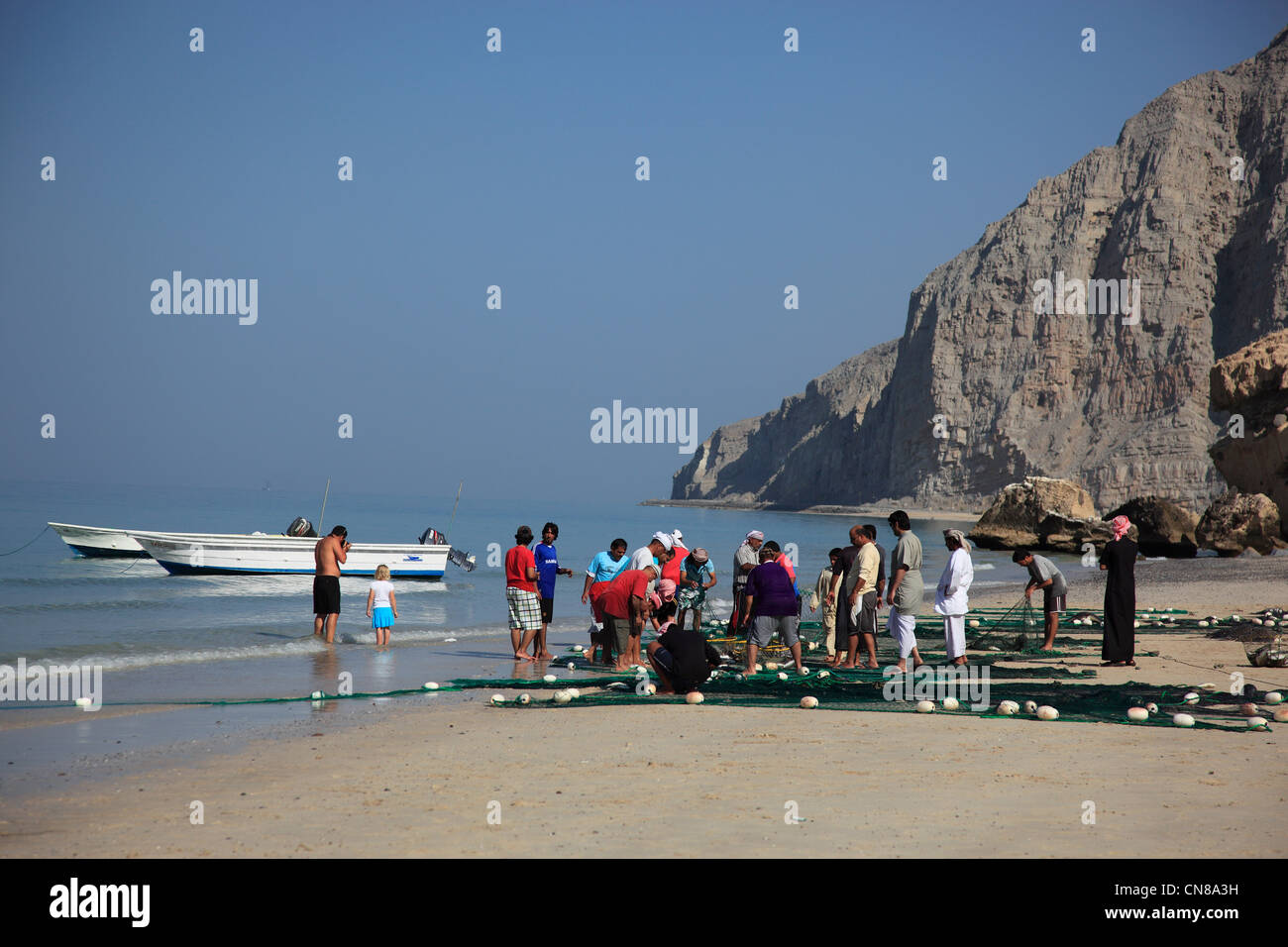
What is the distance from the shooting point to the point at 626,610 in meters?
13.1

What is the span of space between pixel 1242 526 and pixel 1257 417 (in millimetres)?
5364

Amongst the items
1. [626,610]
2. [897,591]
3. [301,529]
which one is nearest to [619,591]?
[626,610]

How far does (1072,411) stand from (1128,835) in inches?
3875

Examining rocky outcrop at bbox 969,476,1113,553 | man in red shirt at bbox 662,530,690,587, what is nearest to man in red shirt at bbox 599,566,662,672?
man in red shirt at bbox 662,530,690,587

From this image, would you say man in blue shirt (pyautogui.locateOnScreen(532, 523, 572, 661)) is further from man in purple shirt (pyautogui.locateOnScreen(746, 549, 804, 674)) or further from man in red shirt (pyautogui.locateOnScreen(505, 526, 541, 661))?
man in purple shirt (pyautogui.locateOnScreen(746, 549, 804, 674))

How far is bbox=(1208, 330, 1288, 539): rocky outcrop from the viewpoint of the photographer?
126ft

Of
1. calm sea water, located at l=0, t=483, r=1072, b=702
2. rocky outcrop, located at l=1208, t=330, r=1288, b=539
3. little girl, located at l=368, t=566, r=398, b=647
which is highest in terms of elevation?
rocky outcrop, located at l=1208, t=330, r=1288, b=539

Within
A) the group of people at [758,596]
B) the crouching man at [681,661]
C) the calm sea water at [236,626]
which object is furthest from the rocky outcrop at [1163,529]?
the crouching man at [681,661]

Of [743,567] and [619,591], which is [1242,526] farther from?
[619,591]

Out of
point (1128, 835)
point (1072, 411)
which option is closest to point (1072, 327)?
point (1072, 411)

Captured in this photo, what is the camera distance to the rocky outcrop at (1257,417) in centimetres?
3847

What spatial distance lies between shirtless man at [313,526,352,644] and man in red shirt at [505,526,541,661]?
2551 millimetres
